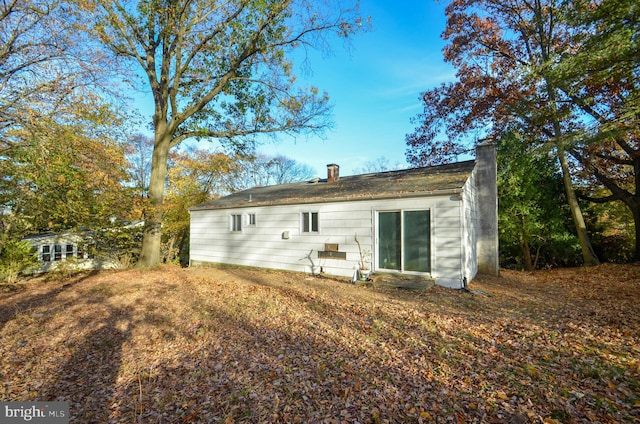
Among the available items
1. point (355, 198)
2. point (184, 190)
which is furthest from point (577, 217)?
point (184, 190)

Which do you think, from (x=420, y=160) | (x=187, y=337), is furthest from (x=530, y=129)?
(x=187, y=337)

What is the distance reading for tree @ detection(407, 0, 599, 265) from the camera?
36.8 ft

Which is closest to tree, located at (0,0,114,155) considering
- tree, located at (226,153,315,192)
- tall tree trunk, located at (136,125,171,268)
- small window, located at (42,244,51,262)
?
tall tree trunk, located at (136,125,171,268)

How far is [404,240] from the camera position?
8.16 meters

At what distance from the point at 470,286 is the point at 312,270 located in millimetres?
4878

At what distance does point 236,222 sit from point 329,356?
9.52 metres

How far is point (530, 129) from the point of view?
1267 cm

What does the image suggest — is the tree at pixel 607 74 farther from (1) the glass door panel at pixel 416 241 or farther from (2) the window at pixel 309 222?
(2) the window at pixel 309 222

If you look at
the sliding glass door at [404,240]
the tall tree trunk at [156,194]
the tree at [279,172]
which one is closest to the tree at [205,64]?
the tall tree trunk at [156,194]

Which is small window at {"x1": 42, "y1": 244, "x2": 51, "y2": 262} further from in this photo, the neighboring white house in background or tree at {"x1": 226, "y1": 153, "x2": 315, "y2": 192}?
tree at {"x1": 226, "y1": 153, "x2": 315, "y2": 192}

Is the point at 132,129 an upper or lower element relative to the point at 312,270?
upper

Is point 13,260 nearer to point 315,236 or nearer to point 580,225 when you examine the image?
point 315,236

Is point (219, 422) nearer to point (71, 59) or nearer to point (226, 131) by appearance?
point (71, 59)

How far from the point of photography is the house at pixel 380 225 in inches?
301
